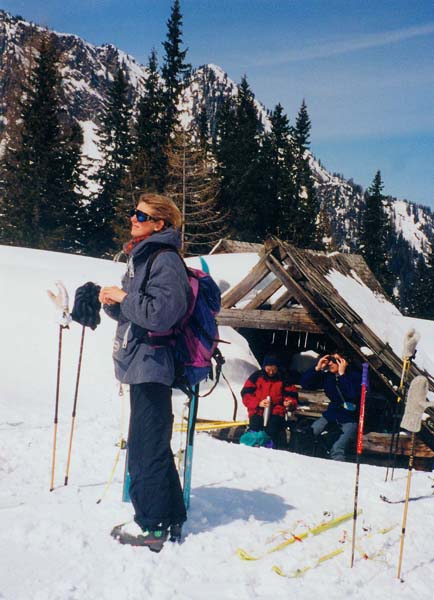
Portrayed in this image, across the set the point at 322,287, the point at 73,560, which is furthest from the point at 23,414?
the point at 322,287

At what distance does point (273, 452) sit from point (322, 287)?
12.4 ft

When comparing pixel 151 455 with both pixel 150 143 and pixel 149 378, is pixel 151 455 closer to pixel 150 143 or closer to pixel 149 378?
pixel 149 378

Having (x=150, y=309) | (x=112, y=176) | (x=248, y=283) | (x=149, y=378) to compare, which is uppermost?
(x=112, y=176)

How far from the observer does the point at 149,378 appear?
3.02 meters

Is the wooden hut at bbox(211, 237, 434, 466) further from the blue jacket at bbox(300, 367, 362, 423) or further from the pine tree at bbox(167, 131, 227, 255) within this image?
the pine tree at bbox(167, 131, 227, 255)

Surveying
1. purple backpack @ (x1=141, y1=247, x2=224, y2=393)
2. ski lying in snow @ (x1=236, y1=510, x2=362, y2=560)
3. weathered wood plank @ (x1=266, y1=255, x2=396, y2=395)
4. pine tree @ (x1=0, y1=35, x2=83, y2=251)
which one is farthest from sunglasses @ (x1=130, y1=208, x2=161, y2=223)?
pine tree @ (x1=0, y1=35, x2=83, y2=251)

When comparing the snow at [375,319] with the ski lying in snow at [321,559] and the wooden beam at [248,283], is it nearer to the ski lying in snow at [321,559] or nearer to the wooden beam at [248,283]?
the wooden beam at [248,283]

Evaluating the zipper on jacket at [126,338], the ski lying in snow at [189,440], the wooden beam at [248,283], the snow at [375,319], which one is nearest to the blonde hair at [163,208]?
the zipper on jacket at [126,338]

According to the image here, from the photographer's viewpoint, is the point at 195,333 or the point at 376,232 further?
the point at 376,232

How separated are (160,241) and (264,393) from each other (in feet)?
15.9

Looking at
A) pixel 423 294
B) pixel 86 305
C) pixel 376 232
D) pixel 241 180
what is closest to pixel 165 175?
pixel 241 180

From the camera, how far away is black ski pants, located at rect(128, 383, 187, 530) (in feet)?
10.0

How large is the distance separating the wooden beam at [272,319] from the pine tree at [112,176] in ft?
69.6

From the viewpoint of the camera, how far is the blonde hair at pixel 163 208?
3.20 metres
